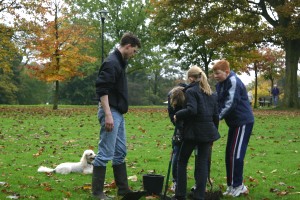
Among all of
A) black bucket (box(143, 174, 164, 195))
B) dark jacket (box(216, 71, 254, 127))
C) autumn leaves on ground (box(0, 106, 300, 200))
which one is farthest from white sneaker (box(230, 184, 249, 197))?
black bucket (box(143, 174, 164, 195))

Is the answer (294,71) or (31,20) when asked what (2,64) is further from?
(294,71)

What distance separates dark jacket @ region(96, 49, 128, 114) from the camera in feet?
18.9

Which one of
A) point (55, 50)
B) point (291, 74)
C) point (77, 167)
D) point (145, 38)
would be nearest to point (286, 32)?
point (291, 74)

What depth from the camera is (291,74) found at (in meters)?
28.7

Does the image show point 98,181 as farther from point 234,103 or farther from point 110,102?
point 234,103

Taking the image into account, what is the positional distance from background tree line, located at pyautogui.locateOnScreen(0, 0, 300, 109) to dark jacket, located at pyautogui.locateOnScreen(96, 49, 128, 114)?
70.0 feet

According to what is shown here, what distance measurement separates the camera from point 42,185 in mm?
6707

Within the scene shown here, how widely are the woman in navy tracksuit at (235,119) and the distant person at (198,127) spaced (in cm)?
54

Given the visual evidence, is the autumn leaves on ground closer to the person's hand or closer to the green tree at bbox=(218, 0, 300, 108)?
the person's hand

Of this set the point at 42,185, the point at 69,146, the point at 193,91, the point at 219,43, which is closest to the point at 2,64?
the point at 219,43

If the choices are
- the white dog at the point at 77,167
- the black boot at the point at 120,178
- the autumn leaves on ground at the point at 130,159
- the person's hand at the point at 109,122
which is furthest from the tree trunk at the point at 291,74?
the person's hand at the point at 109,122

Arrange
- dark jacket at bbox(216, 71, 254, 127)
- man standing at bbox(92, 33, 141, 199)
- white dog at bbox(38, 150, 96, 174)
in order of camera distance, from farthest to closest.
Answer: white dog at bbox(38, 150, 96, 174), dark jacket at bbox(216, 71, 254, 127), man standing at bbox(92, 33, 141, 199)

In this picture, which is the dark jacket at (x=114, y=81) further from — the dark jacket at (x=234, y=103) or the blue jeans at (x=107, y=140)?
the dark jacket at (x=234, y=103)

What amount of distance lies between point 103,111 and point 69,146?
5860 millimetres
